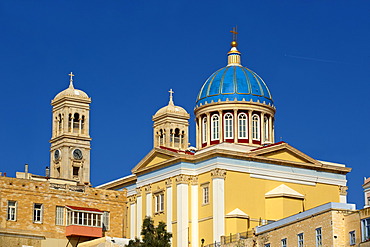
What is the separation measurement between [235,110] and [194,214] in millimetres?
10109

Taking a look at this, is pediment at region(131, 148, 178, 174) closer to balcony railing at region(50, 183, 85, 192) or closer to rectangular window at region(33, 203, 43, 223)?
balcony railing at region(50, 183, 85, 192)

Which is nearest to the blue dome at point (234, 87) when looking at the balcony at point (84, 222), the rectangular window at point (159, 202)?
the rectangular window at point (159, 202)

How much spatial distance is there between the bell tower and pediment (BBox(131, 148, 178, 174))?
23.1 meters

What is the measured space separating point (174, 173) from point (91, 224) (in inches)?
343

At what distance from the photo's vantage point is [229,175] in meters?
79.8

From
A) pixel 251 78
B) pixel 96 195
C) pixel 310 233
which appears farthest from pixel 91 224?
pixel 310 233

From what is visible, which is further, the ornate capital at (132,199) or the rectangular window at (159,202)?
the ornate capital at (132,199)

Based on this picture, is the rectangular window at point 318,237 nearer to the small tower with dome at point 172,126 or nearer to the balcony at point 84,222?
the balcony at point 84,222

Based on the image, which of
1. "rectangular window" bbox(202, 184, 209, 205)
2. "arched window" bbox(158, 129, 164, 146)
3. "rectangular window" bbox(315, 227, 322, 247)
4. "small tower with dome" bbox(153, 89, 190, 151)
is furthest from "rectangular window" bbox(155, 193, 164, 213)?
"arched window" bbox(158, 129, 164, 146)

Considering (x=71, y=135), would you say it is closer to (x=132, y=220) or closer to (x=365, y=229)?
(x=132, y=220)

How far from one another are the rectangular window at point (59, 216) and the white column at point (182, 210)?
33.8 feet

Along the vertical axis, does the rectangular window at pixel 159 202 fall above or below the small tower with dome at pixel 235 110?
below

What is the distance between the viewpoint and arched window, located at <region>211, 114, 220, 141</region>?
86375 millimetres

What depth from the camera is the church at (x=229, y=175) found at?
79625 mm
